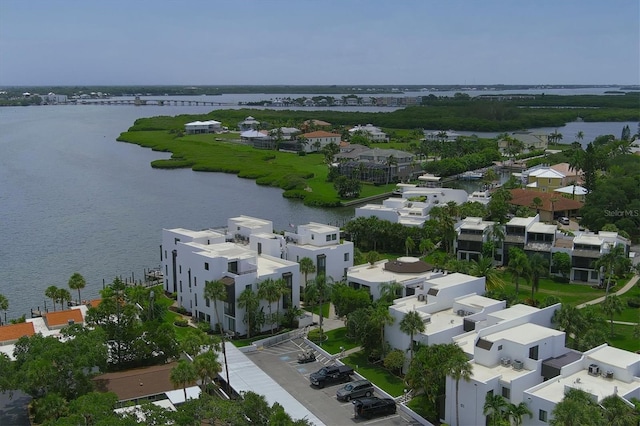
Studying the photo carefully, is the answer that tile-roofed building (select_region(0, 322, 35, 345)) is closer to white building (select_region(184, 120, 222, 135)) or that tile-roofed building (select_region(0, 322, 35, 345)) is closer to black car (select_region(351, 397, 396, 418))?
black car (select_region(351, 397, 396, 418))

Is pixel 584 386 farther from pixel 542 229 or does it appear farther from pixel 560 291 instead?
pixel 542 229

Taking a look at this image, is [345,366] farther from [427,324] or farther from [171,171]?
[171,171]

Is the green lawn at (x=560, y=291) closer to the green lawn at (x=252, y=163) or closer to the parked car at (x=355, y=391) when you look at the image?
the parked car at (x=355, y=391)

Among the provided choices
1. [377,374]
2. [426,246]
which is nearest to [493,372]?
[377,374]

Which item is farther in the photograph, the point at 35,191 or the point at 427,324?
the point at 35,191

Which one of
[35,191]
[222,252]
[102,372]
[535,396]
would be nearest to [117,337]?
[102,372]

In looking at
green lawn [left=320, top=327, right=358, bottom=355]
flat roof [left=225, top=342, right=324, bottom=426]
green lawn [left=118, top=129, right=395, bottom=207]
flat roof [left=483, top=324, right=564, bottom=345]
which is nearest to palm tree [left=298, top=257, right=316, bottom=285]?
green lawn [left=320, top=327, right=358, bottom=355]

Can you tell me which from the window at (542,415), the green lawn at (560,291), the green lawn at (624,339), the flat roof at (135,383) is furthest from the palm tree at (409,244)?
the window at (542,415)
